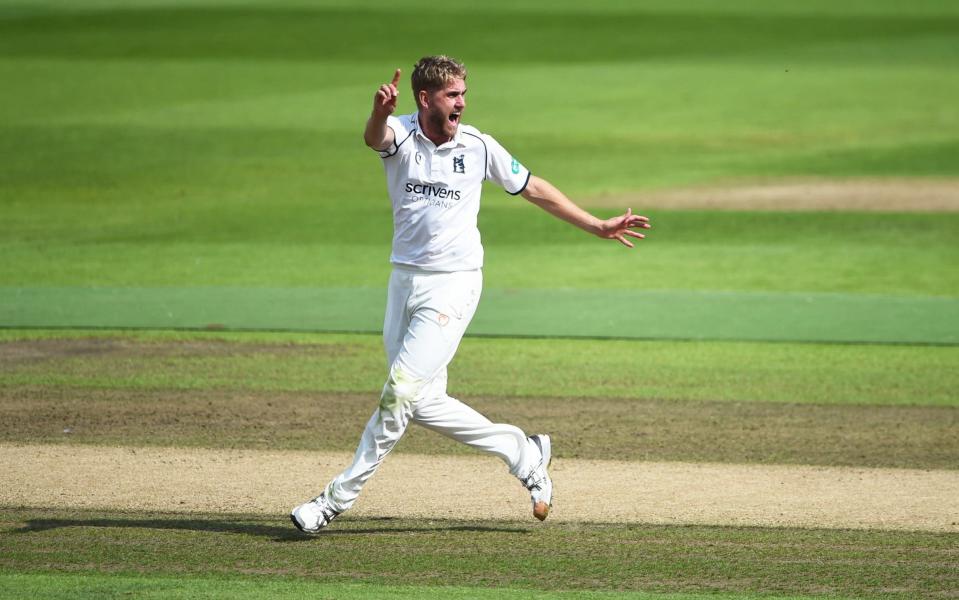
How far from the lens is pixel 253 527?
8094mm

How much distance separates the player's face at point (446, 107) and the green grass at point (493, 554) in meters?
2.20

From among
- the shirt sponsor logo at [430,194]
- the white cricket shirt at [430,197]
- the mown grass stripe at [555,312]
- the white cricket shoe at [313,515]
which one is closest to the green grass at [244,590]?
the white cricket shoe at [313,515]

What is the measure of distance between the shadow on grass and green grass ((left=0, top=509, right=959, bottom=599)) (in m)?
0.01

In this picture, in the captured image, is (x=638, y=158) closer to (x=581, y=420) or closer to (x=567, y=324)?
(x=567, y=324)

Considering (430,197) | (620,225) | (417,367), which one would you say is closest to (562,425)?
(620,225)

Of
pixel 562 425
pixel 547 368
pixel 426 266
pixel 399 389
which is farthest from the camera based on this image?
pixel 547 368

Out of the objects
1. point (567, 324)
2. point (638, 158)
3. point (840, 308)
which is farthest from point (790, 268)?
point (638, 158)

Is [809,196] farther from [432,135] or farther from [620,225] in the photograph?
[432,135]

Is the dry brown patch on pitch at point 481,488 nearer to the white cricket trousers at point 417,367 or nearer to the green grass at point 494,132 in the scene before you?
the white cricket trousers at point 417,367

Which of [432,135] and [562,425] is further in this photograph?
[562,425]

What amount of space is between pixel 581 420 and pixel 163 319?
19.6 feet

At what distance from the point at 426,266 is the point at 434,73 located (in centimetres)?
101

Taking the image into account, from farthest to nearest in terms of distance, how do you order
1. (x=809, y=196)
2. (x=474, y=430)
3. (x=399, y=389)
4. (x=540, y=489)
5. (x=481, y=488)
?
(x=809, y=196), (x=481, y=488), (x=540, y=489), (x=474, y=430), (x=399, y=389)

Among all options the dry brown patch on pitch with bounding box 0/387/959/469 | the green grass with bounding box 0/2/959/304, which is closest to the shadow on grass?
the dry brown patch on pitch with bounding box 0/387/959/469
